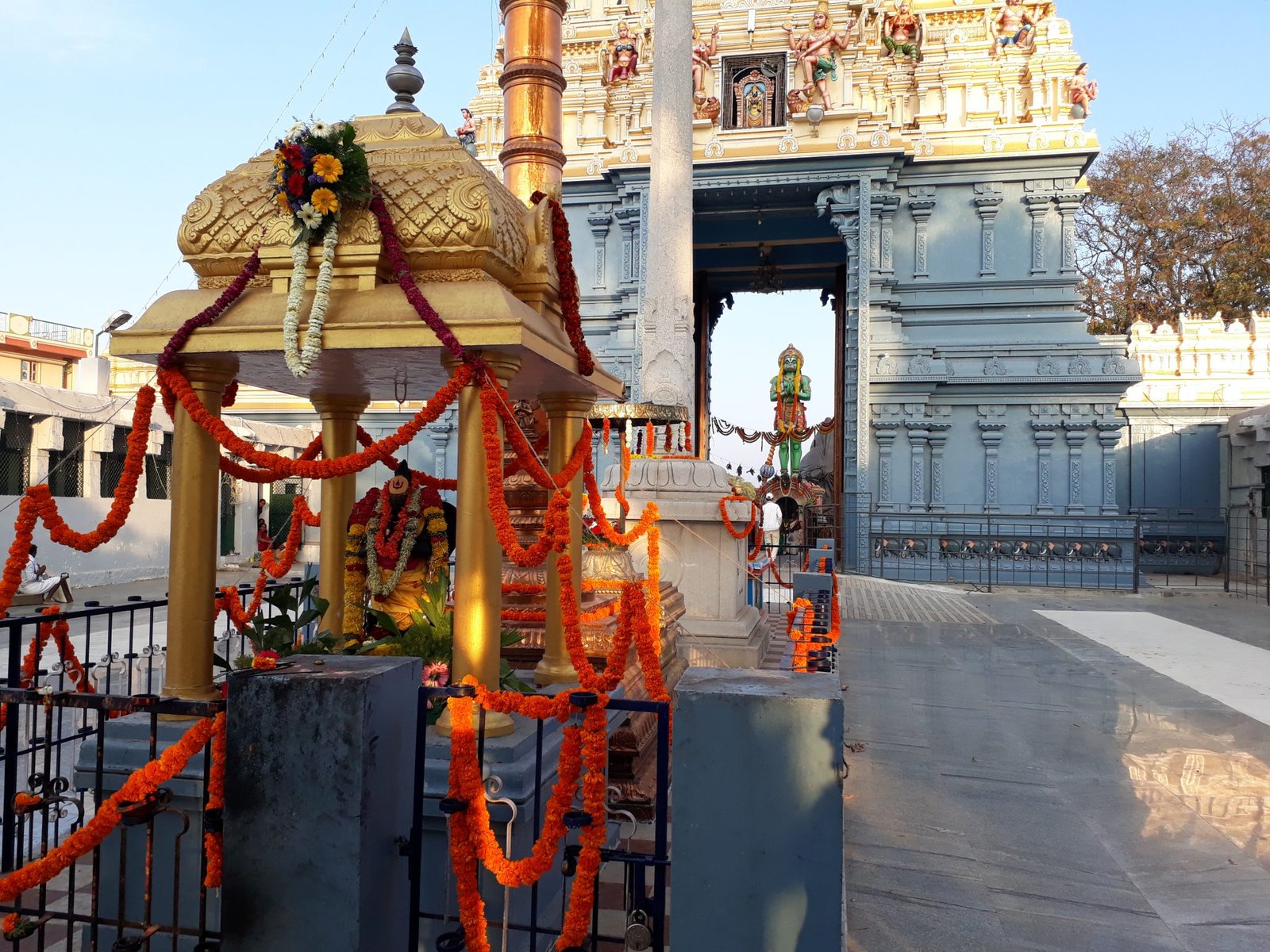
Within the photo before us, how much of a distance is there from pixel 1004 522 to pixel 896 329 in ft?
17.9

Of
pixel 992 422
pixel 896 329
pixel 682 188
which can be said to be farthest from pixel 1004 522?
pixel 682 188

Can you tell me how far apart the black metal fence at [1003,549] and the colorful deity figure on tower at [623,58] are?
13.5 m

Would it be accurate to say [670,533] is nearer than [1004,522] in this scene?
Yes

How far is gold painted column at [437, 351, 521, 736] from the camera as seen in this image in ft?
11.5

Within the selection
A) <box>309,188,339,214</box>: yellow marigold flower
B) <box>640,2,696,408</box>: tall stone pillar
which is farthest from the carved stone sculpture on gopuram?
<box>309,188,339,214</box>: yellow marigold flower

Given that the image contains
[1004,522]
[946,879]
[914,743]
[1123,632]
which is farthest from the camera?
[1004,522]

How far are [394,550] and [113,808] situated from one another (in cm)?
214

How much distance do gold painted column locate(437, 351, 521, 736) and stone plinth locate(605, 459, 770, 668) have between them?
235 inches

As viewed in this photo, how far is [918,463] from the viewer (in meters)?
20.7

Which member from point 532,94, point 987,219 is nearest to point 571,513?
point 532,94

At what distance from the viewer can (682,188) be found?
37.6 ft

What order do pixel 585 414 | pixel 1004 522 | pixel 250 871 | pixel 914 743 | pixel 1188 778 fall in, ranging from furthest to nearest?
1. pixel 1004 522
2. pixel 914 743
3. pixel 1188 778
4. pixel 585 414
5. pixel 250 871

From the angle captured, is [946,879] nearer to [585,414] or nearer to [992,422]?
[585,414]

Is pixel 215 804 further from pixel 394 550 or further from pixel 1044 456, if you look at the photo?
pixel 1044 456
